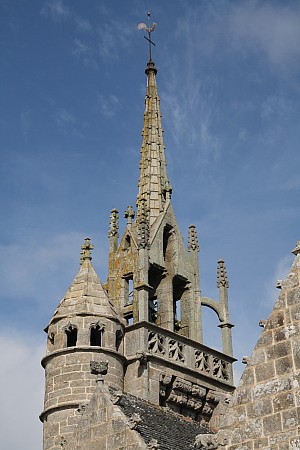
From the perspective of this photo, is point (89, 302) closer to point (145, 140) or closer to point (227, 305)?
point (227, 305)

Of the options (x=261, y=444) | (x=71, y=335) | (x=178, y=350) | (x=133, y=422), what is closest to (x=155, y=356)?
(x=178, y=350)

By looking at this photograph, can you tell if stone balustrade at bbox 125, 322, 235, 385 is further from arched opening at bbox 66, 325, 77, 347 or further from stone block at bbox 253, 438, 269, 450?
stone block at bbox 253, 438, 269, 450

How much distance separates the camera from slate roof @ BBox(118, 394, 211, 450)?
1519 centimetres

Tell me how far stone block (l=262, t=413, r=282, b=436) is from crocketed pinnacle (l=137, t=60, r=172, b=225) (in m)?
17.2

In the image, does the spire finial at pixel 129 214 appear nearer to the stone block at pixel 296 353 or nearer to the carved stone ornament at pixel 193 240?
the carved stone ornament at pixel 193 240

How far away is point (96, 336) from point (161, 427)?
681cm

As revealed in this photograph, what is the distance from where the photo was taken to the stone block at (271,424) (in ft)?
34.9

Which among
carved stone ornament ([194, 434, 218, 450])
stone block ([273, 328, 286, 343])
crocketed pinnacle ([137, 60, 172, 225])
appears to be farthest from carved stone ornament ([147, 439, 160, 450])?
crocketed pinnacle ([137, 60, 172, 225])

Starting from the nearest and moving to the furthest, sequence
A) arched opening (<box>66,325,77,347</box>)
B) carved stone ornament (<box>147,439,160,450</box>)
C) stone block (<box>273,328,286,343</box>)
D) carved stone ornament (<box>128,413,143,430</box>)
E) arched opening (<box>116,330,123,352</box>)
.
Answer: stone block (<box>273,328,286,343</box>), carved stone ornament (<box>147,439,160,450</box>), carved stone ornament (<box>128,413,143,430</box>), arched opening (<box>66,325,77,347</box>), arched opening (<box>116,330,123,352</box>)

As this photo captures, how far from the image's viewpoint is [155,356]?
2341 cm

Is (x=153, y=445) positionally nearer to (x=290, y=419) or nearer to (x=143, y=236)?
(x=290, y=419)

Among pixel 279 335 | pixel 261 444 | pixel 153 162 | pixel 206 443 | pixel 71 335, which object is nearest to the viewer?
pixel 261 444

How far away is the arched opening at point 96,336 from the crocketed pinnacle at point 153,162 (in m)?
5.90

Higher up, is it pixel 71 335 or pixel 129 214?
pixel 129 214
